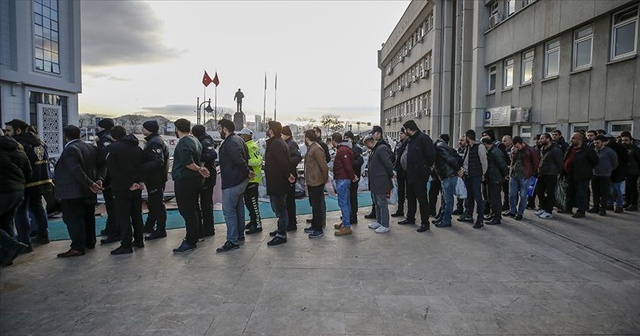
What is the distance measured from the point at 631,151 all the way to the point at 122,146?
11104mm

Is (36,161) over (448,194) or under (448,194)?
over

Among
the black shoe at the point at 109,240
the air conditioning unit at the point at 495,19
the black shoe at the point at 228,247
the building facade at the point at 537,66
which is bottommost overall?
the black shoe at the point at 109,240

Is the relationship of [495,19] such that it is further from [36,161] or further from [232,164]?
[36,161]

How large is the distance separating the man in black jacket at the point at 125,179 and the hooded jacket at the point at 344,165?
11.3 feet

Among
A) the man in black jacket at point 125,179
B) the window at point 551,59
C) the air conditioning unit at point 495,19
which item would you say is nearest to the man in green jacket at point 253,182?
the man in black jacket at point 125,179

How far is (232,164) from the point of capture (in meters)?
6.46

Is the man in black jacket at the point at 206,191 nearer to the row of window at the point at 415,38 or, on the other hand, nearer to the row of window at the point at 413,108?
the row of window at the point at 413,108

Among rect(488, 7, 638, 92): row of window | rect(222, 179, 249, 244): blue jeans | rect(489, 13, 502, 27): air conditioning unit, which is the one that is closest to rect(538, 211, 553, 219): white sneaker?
rect(488, 7, 638, 92): row of window

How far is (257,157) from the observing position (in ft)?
25.5

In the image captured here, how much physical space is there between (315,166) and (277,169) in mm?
809

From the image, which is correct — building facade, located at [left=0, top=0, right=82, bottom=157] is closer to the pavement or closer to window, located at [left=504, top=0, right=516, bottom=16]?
the pavement

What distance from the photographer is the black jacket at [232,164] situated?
6434mm

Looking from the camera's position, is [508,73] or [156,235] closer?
[156,235]

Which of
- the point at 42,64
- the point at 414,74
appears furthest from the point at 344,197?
the point at 414,74
